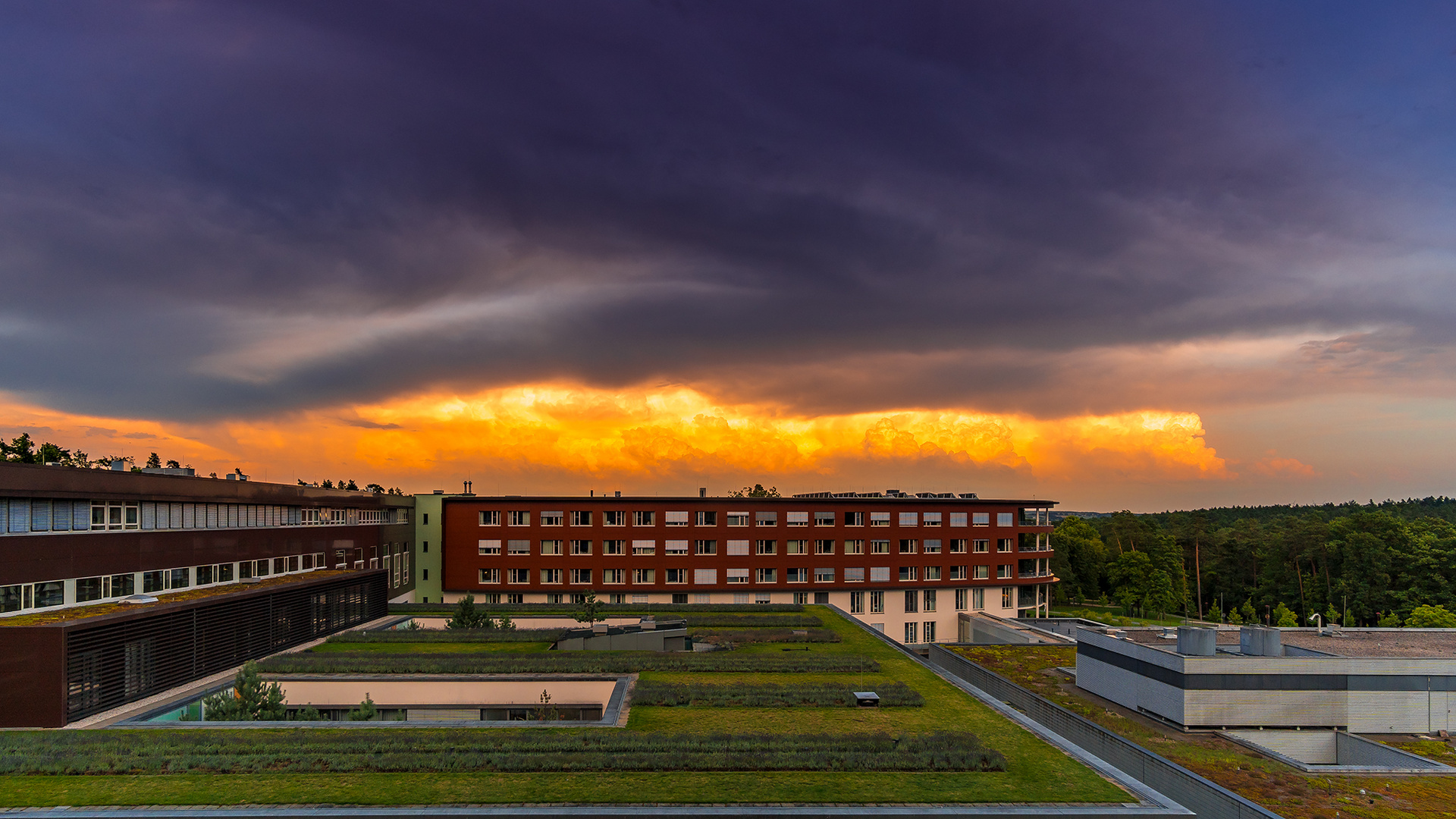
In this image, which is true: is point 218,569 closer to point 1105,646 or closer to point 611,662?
point 611,662

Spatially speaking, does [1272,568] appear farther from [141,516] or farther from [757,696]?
[141,516]

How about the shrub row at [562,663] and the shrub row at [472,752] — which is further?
the shrub row at [562,663]

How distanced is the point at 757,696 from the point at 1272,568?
107m

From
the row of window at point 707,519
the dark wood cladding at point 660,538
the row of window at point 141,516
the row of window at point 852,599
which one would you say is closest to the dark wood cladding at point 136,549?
the row of window at point 141,516

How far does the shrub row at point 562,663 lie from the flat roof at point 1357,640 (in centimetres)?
2049

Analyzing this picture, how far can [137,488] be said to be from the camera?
31.1m

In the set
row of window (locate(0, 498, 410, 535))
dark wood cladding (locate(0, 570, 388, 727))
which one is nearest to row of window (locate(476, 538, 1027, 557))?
row of window (locate(0, 498, 410, 535))

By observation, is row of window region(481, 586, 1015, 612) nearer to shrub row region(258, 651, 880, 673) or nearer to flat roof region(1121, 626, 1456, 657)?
flat roof region(1121, 626, 1456, 657)

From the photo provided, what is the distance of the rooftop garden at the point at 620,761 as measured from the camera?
17453 millimetres

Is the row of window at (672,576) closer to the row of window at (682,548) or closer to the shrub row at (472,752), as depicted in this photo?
the row of window at (682,548)

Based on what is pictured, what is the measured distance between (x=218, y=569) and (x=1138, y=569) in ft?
354

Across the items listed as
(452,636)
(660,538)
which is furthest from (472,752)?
(660,538)

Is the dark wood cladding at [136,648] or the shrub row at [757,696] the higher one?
the dark wood cladding at [136,648]

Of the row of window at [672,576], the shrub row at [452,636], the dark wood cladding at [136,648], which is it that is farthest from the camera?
the row of window at [672,576]
